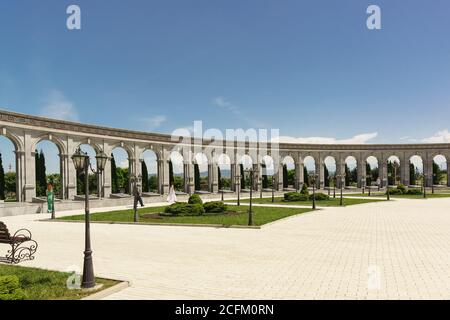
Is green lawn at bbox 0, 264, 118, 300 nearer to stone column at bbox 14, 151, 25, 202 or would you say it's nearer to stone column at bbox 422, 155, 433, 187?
stone column at bbox 14, 151, 25, 202

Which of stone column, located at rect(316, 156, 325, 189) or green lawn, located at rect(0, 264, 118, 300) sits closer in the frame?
green lawn, located at rect(0, 264, 118, 300)

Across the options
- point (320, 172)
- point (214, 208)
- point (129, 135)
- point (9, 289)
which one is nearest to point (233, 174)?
point (320, 172)

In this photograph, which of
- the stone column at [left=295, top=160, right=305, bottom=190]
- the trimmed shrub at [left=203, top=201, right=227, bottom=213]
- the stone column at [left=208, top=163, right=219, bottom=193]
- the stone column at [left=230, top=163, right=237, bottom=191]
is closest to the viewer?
the trimmed shrub at [left=203, top=201, right=227, bottom=213]

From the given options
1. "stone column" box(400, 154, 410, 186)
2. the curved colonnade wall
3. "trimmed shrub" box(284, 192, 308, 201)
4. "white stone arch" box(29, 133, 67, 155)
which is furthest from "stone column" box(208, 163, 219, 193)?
"stone column" box(400, 154, 410, 186)

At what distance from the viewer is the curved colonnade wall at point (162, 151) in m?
33.0

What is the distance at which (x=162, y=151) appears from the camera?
49.6m

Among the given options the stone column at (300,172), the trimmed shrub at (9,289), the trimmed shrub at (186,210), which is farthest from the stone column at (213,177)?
the trimmed shrub at (9,289)

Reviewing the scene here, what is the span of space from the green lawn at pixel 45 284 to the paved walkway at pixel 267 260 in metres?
0.73

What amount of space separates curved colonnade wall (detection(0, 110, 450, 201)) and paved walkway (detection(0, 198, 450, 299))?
56.2 ft

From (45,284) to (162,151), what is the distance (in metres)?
41.7

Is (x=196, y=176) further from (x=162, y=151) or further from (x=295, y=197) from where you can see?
(x=295, y=197)

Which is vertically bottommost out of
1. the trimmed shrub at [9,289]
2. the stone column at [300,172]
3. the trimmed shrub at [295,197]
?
the trimmed shrub at [295,197]

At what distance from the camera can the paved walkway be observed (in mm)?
7887

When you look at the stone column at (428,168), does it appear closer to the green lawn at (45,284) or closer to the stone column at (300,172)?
the stone column at (300,172)
